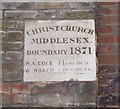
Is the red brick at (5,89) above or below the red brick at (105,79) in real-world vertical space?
below

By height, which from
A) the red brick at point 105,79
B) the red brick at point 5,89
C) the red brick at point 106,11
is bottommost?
the red brick at point 5,89

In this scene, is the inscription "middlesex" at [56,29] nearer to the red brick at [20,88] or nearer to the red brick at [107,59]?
the red brick at [107,59]

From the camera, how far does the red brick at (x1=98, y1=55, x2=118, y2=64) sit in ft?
8.70

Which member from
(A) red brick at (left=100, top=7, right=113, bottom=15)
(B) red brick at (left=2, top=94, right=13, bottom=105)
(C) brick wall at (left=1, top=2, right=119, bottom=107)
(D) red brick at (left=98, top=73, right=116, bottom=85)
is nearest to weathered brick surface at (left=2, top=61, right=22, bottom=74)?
(C) brick wall at (left=1, top=2, right=119, bottom=107)

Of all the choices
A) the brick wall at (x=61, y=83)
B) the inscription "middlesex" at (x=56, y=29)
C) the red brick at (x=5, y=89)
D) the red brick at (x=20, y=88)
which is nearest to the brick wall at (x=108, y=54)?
the brick wall at (x=61, y=83)

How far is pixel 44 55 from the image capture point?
105 inches

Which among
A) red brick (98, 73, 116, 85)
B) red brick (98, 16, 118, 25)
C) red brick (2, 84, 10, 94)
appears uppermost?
red brick (98, 16, 118, 25)

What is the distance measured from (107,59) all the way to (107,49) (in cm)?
7

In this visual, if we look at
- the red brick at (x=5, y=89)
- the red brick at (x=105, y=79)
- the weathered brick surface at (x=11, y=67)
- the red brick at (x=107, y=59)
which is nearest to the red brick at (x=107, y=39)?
the red brick at (x=107, y=59)

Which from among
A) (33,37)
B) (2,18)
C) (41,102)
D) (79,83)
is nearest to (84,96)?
(79,83)

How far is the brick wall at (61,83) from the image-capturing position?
262cm

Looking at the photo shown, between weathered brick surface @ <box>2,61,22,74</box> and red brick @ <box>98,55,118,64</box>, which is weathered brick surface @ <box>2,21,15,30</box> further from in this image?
red brick @ <box>98,55,118,64</box>

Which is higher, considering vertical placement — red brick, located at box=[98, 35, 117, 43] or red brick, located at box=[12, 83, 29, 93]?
red brick, located at box=[98, 35, 117, 43]

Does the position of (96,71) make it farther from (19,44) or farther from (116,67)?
(19,44)
